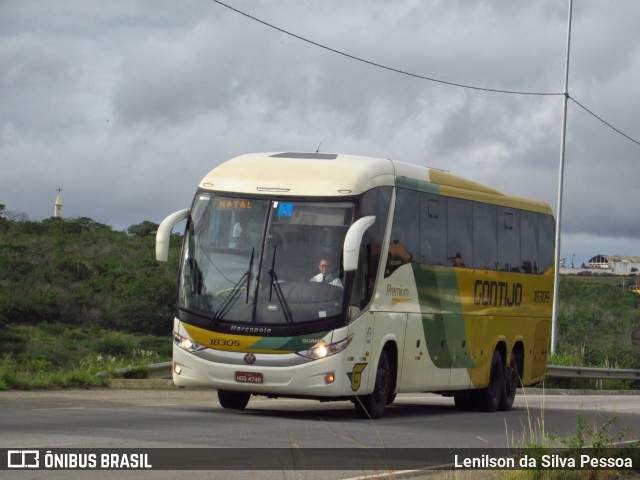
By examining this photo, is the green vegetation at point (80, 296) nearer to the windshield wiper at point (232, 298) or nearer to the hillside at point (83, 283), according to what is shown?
the hillside at point (83, 283)

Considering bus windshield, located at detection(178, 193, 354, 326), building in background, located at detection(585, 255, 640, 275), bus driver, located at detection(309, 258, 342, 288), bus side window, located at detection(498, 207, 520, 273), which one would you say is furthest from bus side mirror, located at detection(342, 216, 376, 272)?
building in background, located at detection(585, 255, 640, 275)

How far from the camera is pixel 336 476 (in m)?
11.1

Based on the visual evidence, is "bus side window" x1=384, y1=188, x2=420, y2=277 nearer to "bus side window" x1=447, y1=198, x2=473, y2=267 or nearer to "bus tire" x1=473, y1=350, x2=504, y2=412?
"bus side window" x1=447, y1=198, x2=473, y2=267

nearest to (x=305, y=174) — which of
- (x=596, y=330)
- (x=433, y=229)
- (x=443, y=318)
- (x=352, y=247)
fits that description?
(x=352, y=247)

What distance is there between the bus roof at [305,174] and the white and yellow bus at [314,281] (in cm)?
Result: 2

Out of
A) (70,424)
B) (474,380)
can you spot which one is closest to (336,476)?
(70,424)

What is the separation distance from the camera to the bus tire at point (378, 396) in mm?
18453

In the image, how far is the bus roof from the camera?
18.0m

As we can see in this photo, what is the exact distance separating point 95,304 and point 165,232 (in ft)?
165

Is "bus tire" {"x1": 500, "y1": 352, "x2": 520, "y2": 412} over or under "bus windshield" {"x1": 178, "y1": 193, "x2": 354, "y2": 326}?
under

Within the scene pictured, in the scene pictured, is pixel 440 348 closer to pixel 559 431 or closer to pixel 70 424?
pixel 559 431

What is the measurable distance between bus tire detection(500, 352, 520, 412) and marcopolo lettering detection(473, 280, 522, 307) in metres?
1.15

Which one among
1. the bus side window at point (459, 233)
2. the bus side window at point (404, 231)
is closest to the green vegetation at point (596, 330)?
the bus side window at point (459, 233)

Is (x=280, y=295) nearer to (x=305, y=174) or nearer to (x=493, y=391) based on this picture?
(x=305, y=174)
